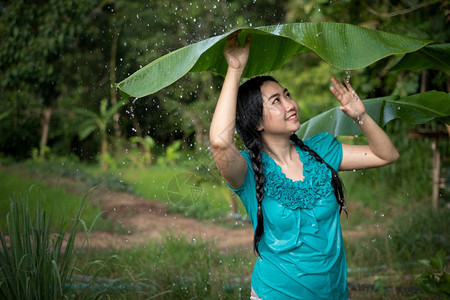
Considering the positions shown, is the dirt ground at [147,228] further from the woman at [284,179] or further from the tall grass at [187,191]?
the woman at [284,179]

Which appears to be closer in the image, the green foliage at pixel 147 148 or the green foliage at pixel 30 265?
the green foliage at pixel 30 265

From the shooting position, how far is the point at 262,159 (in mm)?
1885

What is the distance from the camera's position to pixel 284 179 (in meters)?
1.82

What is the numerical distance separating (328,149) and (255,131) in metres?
0.31

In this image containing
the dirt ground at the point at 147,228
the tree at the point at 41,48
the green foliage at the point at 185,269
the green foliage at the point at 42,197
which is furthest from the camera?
the tree at the point at 41,48

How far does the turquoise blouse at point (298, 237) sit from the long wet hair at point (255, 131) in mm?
26

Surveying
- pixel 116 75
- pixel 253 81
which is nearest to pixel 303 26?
pixel 253 81

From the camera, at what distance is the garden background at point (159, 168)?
3316 millimetres

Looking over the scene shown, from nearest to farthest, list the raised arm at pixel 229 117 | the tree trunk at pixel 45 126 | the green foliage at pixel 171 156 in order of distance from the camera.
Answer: the raised arm at pixel 229 117
the tree trunk at pixel 45 126
the green foliage at pixel 171 156

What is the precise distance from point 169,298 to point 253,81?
1820mm

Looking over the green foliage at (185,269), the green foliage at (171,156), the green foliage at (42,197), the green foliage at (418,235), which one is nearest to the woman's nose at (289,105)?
the green foliage at (185,269)

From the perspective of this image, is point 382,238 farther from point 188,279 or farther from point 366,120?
point 366,120

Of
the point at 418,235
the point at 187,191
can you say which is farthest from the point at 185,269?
the point at 418,235

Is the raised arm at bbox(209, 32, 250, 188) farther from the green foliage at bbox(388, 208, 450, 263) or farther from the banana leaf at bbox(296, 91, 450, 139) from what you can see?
the green foliage at bbox(388, 208, 450, 263)
